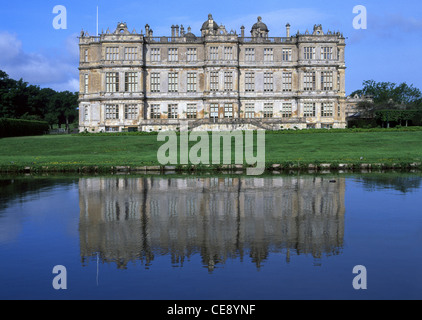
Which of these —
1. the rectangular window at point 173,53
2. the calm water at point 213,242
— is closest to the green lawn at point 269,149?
the calm water at point 213,242

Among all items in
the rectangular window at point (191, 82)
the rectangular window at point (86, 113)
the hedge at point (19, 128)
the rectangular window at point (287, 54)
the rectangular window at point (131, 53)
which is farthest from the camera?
the rectangular window at point (86, 113)

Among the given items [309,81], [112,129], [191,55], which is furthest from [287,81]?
[112,129]

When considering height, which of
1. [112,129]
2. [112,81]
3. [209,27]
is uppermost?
[209,27]

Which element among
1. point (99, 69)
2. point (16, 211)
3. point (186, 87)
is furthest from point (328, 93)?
point (16, 211)

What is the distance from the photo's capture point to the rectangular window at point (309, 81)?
67.6 meters

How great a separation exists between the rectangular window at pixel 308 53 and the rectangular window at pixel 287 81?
10.5 ft

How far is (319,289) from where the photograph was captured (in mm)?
8883

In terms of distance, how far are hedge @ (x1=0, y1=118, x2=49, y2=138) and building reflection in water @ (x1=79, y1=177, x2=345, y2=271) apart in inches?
1720

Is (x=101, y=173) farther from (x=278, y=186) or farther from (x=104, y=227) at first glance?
(x=104, y=227)

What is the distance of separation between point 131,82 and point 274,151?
102 feet

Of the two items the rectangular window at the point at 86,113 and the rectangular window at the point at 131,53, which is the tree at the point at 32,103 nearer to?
the rectangular window at the point at 86,113

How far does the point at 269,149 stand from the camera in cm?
4338

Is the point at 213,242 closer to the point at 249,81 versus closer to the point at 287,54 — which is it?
the point at 249,81

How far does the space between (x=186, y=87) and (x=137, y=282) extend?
60341mm
